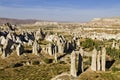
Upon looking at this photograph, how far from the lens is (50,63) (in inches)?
3984

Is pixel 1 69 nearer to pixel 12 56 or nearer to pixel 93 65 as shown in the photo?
pixel 12 56

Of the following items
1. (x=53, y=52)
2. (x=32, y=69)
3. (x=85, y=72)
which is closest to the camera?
(x=85, y=72)

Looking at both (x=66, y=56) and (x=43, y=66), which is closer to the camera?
(x=43, y=66)

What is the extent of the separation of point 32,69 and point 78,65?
21.9m

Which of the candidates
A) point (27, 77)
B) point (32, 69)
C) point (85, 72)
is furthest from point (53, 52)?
point (85, 72)

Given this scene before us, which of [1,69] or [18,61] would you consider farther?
[18,61]

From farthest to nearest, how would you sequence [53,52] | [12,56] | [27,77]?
[53,52] → [12,56] → [27,77]

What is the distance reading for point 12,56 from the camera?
10669 centimetres

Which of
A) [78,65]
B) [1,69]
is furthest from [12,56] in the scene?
[78,65]

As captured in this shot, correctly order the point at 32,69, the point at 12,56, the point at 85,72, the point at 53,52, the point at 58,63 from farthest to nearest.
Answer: the point at 53,52 < the point at 12,56 < the point at 58,63 < the point at 32,69 < the point at 85,72

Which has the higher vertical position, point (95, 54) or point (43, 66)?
point (95, 54)

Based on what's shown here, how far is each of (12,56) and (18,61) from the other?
252 inches

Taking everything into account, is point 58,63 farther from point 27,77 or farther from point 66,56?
point 27,77

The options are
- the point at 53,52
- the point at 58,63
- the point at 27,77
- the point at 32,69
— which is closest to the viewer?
the point at 27,77
